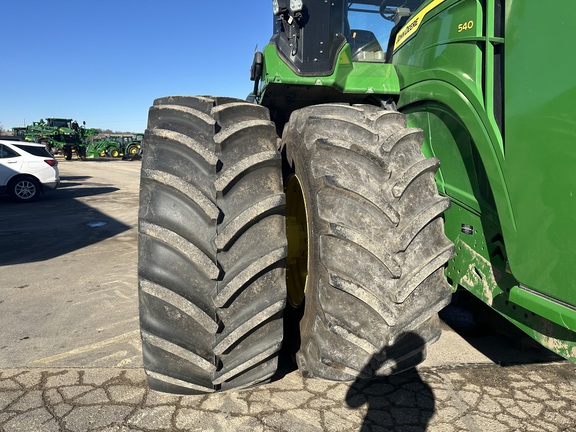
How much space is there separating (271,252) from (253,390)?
0.95 metres

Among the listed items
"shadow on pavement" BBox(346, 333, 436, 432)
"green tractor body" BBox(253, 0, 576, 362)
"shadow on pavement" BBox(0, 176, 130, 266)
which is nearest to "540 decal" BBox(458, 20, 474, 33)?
"green tractor body" BBox(253, 0, 576, 362)

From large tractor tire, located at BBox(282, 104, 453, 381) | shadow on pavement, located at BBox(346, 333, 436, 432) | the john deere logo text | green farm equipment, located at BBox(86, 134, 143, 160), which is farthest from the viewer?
green farm equipment, located at BBox(86, 134, 143, 160)

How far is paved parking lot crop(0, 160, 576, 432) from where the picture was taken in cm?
222

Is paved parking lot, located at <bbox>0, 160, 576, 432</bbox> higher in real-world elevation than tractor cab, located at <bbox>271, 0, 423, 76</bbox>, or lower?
lower

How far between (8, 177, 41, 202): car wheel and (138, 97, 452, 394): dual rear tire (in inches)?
489

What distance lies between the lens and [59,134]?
33375 millimetres

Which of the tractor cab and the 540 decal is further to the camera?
the tractor cab

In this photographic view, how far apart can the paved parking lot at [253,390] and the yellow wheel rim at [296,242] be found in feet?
1.57

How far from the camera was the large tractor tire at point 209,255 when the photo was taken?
6.36 ft

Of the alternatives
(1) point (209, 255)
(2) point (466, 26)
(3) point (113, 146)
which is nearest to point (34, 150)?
(1) point (209, 255)

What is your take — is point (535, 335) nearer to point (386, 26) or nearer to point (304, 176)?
point (304, 176)

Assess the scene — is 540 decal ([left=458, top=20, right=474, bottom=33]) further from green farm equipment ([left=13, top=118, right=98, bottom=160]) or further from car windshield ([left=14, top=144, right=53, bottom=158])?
green farm equipment ([left=13, top=118, right=98, bottom=160])

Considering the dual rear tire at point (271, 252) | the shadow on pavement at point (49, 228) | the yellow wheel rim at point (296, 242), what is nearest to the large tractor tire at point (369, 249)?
the dual rear tire at point (271, 252)

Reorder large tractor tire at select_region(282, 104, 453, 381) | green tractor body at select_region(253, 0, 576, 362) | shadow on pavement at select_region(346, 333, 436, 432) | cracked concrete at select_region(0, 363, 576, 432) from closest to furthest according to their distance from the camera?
green tractor body at select_region(253, 0, 576, 362) < large tractor tire at select_region(282, 104, 453, 381) < shadow on pavement at select_region(346, 333, 436, 432) < cracked concrete at select_region(0, 363, 576, 432)
